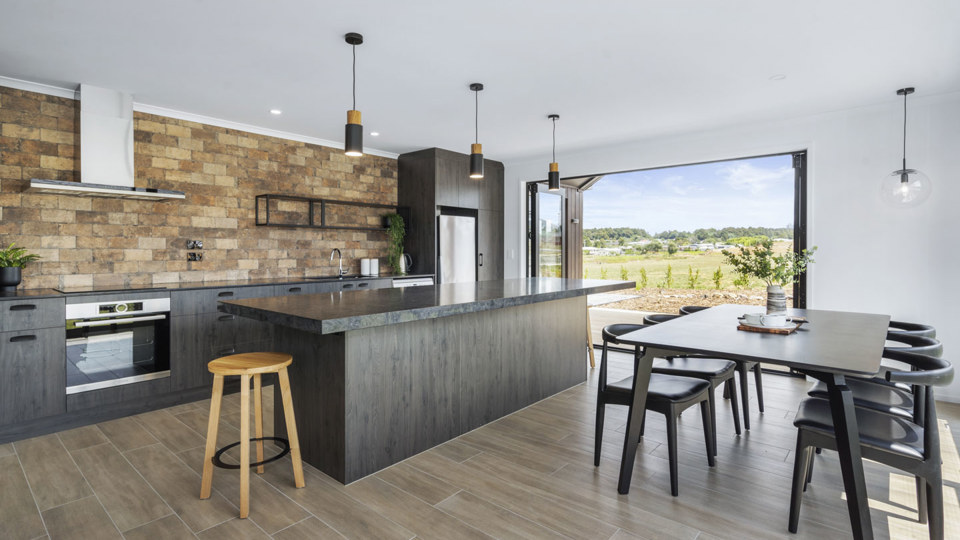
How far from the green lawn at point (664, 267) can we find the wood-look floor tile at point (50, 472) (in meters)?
6.17

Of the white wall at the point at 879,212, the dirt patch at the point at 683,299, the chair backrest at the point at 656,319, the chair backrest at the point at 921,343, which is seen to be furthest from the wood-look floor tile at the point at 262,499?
the dirt patch at the point at 683,299

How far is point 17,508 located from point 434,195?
4.47 m


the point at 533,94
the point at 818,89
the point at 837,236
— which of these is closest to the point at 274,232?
the point at 533,94

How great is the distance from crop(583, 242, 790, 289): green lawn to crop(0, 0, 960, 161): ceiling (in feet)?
7.21

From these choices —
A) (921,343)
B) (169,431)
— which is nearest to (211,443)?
(169,431)

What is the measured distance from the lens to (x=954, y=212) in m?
3.86

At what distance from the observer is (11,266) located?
3299 millimetres

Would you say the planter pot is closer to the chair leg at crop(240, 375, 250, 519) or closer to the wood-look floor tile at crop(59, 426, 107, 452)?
the wood-look floor tile at crop(59, 426, 107, 452)

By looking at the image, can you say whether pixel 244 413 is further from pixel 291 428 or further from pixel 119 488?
pixel 119 488

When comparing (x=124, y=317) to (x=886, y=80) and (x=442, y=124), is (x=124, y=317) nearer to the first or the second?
(x=442, y=124)

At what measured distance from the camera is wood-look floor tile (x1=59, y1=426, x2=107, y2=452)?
2.96 meters

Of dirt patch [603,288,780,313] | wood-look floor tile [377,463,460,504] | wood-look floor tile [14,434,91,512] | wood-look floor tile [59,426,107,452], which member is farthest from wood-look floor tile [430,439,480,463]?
dirt patch [603,288,780,313]

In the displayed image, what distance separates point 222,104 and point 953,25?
5.05 metres

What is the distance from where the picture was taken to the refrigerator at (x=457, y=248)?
19.8 feet
